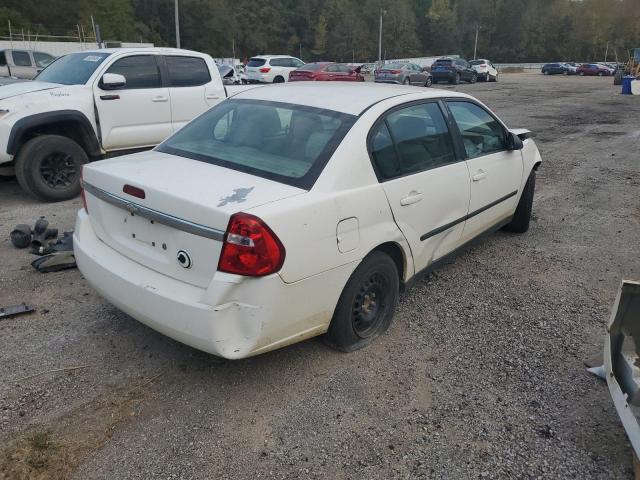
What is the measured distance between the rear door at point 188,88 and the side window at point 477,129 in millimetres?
4170

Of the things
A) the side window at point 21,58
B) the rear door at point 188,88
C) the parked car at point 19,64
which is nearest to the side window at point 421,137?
the rear door at point 188,88

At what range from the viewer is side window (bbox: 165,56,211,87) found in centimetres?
743

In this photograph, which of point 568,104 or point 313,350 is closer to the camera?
point 313,350

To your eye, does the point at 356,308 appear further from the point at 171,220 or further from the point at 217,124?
the point at 217,124

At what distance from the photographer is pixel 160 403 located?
9.53 ft

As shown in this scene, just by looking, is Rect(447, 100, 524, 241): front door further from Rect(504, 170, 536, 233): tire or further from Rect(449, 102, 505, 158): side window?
Rect(504, 170, 536, 233): tire

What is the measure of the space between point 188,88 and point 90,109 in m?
1.47

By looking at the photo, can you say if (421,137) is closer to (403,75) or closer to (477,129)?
(477,129)

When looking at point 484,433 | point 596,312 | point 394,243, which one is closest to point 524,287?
point 596,312

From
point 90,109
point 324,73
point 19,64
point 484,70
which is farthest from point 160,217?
point 484,70

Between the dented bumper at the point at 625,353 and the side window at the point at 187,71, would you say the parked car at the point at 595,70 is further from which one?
the dented bumper at the point at 625,353

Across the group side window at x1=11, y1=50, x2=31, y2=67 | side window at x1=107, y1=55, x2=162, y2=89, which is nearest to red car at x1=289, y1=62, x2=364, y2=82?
side window at x1=11, y1=50, x2=31, y2=67

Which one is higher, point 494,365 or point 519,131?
point 519,131

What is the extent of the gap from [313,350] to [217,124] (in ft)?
5.54
